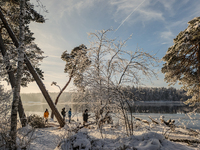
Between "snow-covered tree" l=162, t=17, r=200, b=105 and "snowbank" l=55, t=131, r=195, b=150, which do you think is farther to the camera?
"snow-covered tree" l=162, t=17, r=200, b=105

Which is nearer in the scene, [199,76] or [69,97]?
[199,76]

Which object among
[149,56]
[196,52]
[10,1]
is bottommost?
[149,56]

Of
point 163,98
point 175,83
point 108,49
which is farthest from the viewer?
point 163,98

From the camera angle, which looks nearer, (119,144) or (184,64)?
(119,144)

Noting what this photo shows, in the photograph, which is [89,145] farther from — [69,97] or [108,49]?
[108,49]

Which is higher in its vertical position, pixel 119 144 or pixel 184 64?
pixel 184 64

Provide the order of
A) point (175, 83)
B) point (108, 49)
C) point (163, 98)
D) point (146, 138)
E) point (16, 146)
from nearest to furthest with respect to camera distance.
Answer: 1. point (146, 138)
2. point (16, 146)
3. point (108, 49)
4. point (175, 83)
5. point (163, 98)

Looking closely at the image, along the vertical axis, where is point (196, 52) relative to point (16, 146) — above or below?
above

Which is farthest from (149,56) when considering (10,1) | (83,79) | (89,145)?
(10,1)

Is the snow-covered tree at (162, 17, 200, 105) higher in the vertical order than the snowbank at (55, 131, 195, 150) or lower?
higher

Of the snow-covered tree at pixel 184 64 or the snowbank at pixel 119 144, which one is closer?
the snowbank at pixel 119 144

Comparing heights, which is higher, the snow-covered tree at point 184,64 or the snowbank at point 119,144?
the snow-covered tree at point 184,64

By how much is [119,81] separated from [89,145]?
4.17 m

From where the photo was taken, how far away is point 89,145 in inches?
154
